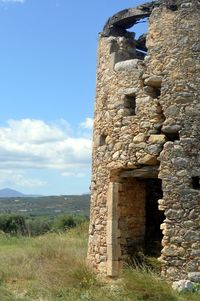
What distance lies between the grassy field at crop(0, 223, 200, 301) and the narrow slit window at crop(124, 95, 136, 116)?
315cm

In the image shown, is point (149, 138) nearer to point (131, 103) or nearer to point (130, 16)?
point (131, 103)

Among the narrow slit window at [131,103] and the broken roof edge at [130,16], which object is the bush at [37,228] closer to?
the narrow slit window at [131,103]

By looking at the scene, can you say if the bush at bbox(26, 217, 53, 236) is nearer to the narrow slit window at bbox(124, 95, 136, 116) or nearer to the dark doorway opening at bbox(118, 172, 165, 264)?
the dark doorway opening at bbox(118, 172, 165, 264)

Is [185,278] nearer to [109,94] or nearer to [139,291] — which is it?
[139,291]

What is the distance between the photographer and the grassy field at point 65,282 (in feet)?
27.6

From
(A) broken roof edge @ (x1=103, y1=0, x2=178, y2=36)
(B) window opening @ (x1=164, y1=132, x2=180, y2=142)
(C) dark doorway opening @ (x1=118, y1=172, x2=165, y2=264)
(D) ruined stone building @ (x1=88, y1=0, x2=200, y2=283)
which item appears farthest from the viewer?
(C) dark doorway opening @ (x1=118, y1=172, x2=165, y2=264)

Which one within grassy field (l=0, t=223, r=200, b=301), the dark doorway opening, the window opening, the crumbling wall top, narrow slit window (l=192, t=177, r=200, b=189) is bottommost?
grassy field (l=0, t=223, r=200, b=301)

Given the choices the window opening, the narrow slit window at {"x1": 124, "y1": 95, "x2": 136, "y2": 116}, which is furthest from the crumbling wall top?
the window opening

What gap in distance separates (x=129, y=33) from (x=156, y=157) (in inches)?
133

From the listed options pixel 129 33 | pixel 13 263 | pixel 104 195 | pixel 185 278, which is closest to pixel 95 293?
pixel 185 278

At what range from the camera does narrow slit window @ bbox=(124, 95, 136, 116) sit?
10.0 m

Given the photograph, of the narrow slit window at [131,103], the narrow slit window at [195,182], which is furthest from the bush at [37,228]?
the narrow slit window at [195,182]

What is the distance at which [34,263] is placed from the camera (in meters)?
11.6

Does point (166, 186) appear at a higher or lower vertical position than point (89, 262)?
higher
